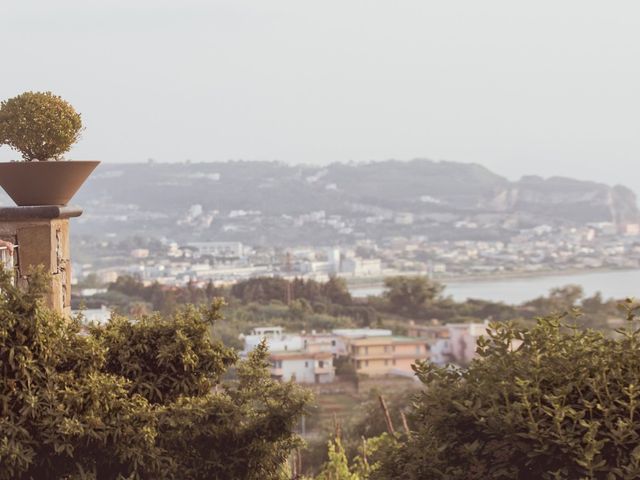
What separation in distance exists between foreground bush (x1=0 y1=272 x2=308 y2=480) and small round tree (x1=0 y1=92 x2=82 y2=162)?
3.06 feet

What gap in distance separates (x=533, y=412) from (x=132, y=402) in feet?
4.14

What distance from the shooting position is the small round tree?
4.34m

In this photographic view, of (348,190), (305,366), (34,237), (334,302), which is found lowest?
(305,366)

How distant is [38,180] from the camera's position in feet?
14.1

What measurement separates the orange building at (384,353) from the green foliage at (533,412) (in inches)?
1397

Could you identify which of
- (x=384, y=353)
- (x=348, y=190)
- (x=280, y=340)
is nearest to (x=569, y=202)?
(x=348, y=190)

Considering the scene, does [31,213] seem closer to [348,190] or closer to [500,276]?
[500,276]

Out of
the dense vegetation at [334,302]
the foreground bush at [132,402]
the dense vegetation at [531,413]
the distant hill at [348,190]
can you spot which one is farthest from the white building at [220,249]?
the dense vegetation at [531,413]

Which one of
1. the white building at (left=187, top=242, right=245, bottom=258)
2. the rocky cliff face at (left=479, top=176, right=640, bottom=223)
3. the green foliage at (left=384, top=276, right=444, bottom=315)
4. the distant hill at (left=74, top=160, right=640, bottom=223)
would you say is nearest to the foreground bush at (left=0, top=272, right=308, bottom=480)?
the green foliage at (left=384, top=276, right=444, bottom=315)

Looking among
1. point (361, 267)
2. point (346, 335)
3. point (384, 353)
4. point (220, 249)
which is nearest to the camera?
point (384, 353)

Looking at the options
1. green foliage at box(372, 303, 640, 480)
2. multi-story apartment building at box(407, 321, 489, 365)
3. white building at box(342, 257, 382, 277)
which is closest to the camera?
green foliage at box(372, 303, 640, 480)

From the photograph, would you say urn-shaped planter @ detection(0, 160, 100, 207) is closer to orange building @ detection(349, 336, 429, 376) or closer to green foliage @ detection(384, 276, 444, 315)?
orange building @ detection(349, 336, 429, 376)

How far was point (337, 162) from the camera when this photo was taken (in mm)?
88500

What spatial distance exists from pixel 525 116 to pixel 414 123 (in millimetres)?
13417
